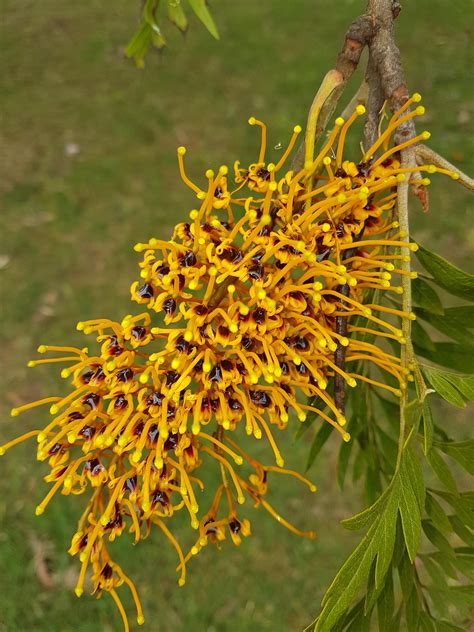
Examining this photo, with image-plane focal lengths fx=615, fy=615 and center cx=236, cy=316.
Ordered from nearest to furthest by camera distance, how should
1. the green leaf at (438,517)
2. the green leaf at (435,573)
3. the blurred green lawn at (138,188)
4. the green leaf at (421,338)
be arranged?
the green leaf at (438,517) → the green leaf at (435,573) → the green leaf at (421,338) → the blurred green lawn at (138,188)

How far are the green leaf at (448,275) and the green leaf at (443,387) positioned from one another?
5.6 inches

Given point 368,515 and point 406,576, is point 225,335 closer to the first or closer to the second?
point 368,515

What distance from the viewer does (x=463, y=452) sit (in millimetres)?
890

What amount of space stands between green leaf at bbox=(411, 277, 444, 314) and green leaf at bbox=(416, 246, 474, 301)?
5 cm

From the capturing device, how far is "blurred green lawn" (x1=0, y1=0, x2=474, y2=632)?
2449 mm

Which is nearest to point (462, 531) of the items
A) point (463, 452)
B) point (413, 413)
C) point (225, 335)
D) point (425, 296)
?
point (463, 452)

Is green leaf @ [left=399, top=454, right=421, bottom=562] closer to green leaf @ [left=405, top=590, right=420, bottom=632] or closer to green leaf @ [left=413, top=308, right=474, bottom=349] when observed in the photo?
green leaf @ [left=405, top=590, right=420, bottom=632]

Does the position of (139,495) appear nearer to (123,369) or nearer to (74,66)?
(123,369)

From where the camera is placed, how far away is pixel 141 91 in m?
3.87

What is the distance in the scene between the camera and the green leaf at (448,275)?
0.94 m

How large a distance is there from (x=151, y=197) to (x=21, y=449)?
4.99 ft

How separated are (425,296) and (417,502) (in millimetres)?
370

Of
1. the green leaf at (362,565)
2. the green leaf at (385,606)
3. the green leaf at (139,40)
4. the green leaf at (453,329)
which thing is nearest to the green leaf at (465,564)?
the green leaf at (385,606)

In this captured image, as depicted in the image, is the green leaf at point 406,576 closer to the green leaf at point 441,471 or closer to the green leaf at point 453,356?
the green leaf at point 441,471
